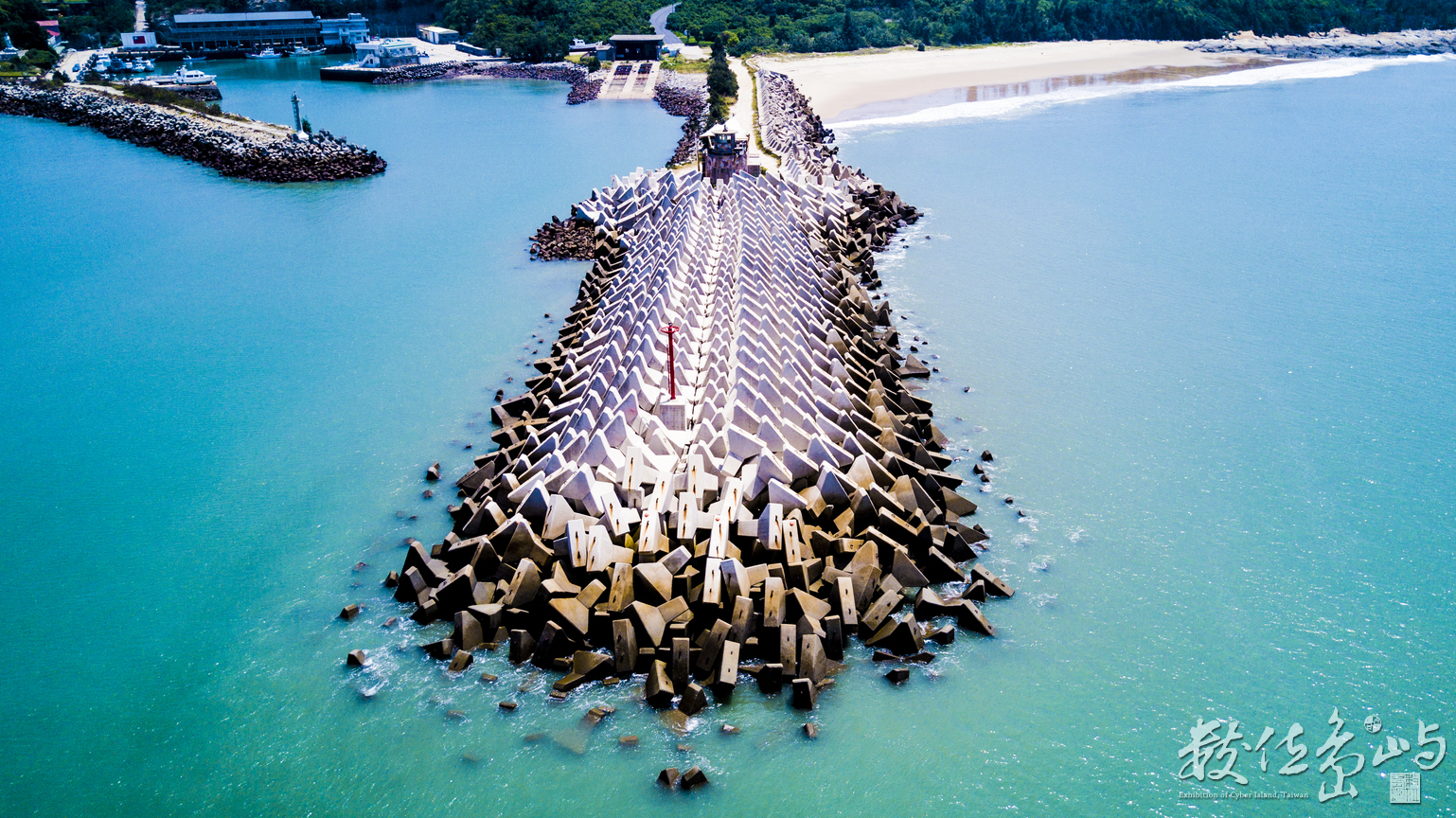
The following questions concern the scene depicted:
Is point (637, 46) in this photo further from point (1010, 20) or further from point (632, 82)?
point (1010, 20)

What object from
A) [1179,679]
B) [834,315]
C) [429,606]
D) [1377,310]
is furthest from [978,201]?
[429,606]

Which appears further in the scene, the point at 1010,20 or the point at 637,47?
the point at 1010,20

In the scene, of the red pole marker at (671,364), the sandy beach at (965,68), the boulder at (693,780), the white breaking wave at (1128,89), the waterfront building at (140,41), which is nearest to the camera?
the boulder at (693,780)

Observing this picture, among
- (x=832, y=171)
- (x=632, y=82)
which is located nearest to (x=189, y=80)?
(x=632, y=82)

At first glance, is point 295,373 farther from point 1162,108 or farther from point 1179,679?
point 1162,108

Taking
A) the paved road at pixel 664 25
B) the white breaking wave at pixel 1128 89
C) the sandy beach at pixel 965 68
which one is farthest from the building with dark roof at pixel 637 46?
the white breaking wave at pixel 1128 89

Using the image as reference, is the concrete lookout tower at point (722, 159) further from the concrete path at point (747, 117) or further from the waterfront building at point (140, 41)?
the waterfront building at point (140, 41)
